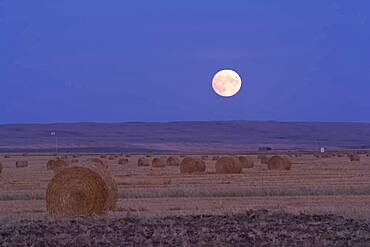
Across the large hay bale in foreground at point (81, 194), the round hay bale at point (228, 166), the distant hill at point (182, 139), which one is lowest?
the large hay bale in foreground at point (81, 194)

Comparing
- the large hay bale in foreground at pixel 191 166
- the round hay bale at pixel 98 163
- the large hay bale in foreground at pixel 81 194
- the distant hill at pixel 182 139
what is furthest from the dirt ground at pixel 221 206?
the distant hill at pixel 182 139

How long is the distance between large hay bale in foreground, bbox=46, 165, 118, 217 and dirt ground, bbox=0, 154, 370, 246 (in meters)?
0.58

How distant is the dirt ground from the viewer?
655 inches

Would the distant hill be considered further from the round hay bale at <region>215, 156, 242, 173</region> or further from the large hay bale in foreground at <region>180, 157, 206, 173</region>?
the round hay bale at <region>215, 156, 242, 173</region>

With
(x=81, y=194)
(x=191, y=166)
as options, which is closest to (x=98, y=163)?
(x=191, y=166)

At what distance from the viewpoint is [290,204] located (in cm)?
2575

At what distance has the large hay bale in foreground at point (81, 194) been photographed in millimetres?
23062

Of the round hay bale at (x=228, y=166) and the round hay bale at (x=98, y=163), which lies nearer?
the round hay bale at (x=98, y=163)

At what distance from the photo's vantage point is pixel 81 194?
925 inches

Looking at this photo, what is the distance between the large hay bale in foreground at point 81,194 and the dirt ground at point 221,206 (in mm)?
576

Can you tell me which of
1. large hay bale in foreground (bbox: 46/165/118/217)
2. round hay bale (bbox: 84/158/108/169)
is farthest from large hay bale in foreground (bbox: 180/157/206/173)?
large hay bale in foreground (bbox: 46/165/118/217)

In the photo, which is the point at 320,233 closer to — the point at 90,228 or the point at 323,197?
the point at 90,228

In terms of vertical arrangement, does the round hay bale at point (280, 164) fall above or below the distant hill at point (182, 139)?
below

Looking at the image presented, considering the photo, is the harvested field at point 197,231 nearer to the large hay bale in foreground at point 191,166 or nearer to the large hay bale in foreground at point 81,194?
the large hay bale in foreground at point 81,194
